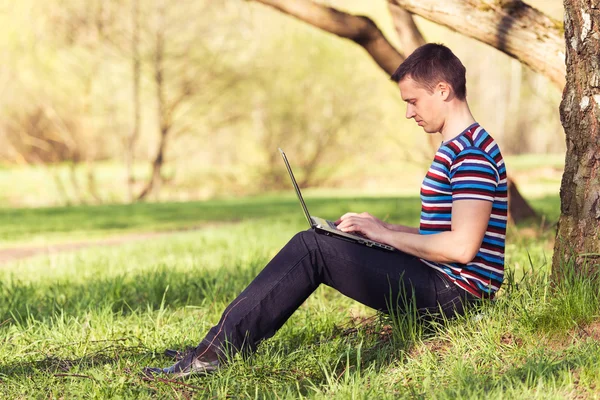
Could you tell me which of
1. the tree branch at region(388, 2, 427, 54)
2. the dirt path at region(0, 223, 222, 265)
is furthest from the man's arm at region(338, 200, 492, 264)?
the dirt path at region(0, 223, 222, 265)

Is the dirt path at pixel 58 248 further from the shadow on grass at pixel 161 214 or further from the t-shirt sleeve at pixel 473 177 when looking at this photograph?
the t-shirt sleeve at pixel 473 177

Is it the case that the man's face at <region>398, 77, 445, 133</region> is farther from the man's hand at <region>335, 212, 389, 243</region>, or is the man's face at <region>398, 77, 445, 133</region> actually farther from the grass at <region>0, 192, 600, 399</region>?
the grass at <region>0, 192, 600, 399</region>

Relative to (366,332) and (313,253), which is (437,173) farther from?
(366,332)

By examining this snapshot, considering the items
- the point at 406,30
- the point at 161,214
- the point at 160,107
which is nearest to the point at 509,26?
the point at 406,30

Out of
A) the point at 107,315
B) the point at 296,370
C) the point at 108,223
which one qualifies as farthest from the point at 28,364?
the point at 108,223

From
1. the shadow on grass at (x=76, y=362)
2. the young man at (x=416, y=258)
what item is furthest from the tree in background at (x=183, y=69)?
the young man at (x=416, y=258)

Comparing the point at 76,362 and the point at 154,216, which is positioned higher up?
the point at 76,362

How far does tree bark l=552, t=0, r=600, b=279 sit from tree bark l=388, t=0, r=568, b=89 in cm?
141

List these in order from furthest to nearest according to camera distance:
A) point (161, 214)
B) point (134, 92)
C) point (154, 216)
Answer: point (134, 92)
point (161, 214)
point (154, 216)

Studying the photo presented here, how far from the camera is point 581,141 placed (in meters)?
3.02

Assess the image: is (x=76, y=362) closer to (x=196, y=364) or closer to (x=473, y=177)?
(x=196, y=364)

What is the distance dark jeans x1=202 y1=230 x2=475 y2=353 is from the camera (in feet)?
9.04

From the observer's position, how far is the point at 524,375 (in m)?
2.50

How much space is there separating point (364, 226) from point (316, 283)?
30 cm
